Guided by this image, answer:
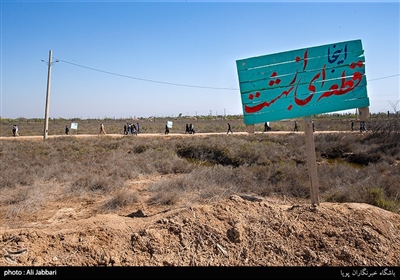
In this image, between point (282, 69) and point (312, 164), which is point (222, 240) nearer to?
point (312, 164)

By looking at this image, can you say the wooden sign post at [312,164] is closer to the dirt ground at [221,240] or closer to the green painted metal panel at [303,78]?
the dirt ground at [221,240]

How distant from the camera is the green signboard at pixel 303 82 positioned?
4.79m

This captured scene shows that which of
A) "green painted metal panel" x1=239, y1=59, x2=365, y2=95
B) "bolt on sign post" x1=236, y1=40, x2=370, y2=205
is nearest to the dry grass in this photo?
"bolt on sign post" x1=236, y1=40, x2=370, y2=205

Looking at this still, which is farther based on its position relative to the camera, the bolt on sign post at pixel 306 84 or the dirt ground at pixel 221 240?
the bolt on sign post at pixel 306 84

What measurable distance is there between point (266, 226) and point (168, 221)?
148 centimetres

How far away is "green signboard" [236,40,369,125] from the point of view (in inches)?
189

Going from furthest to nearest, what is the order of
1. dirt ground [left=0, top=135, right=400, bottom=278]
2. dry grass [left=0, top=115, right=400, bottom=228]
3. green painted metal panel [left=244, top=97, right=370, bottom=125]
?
dry grass [left=0, top=115, right=400, bottom=228] → green painted metal panel [left=244, top=97, right=370, bottom=125] → dirt ground [left=0, top=135, right=400, bottom=278]

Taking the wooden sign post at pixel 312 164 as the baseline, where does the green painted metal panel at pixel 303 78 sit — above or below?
→ above

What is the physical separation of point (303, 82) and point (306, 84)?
6 centimetres

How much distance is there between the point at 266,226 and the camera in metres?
4.19

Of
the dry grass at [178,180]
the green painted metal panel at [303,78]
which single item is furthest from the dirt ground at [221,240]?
the dry grass at [178,180]

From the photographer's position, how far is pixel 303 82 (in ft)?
16.0

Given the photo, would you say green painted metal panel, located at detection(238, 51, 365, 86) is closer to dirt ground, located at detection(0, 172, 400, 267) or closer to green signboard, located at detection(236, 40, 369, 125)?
green signboard, located at detection(236, 40, 369, 125)
